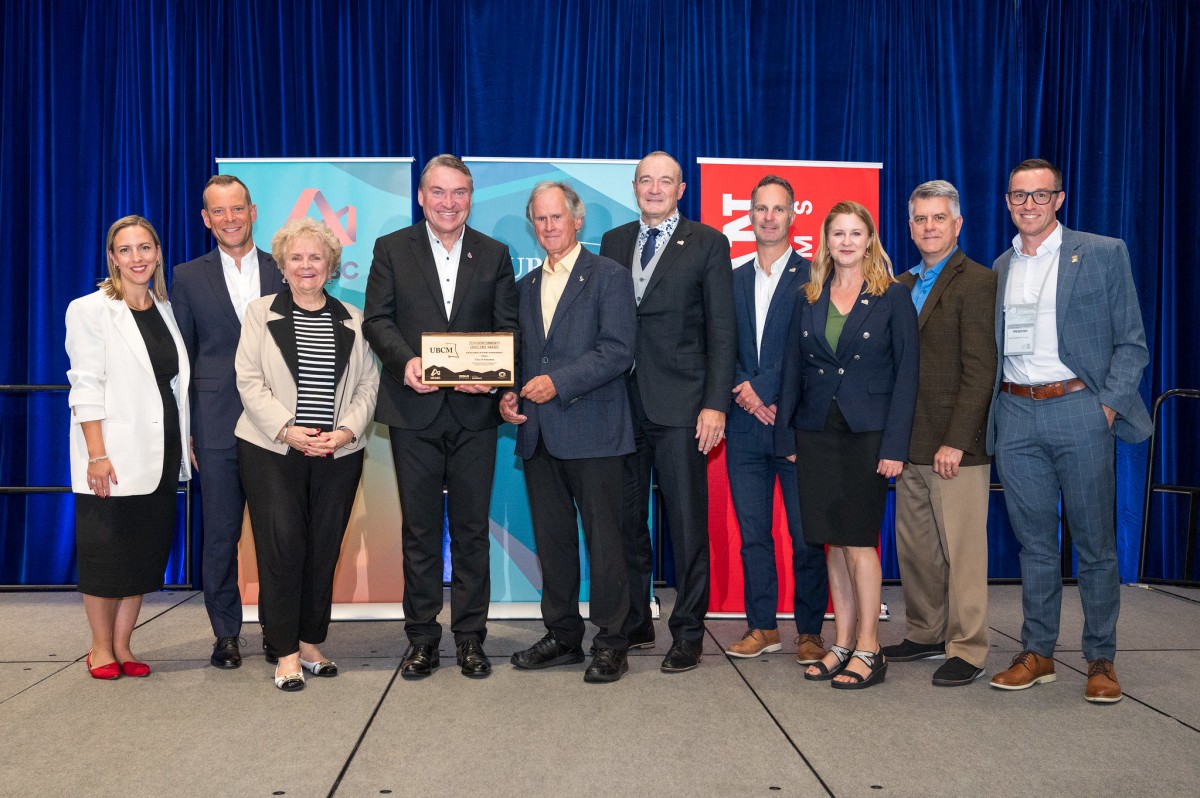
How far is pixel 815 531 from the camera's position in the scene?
10.9 ft

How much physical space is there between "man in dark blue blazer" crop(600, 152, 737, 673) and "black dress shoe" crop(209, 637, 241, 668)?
4.81 feet

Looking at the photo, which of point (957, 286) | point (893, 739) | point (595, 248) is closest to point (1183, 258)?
point (957, 286)

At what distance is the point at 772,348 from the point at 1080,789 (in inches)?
71.4

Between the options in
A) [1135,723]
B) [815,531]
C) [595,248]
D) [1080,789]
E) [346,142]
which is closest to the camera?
[1080,789]

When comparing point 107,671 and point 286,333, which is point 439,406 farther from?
point 107,671

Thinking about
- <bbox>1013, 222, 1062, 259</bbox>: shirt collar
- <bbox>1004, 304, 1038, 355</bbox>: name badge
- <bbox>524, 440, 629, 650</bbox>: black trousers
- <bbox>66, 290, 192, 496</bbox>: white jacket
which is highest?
<bbox>1013, 222, 1062, 259</bbox>: shirt collar

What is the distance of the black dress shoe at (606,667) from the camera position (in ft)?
10.9

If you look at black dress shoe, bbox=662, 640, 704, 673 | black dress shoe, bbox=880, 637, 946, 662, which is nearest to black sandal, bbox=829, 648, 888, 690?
black dress shoe, bbox=880, 637, 946, 662

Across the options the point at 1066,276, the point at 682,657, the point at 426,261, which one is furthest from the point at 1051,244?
the point at 426,261

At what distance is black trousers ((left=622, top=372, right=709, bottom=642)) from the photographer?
3467 mm

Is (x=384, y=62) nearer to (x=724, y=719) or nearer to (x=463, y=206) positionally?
(x=463, y=206)

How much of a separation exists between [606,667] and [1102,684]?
1646 millimetres

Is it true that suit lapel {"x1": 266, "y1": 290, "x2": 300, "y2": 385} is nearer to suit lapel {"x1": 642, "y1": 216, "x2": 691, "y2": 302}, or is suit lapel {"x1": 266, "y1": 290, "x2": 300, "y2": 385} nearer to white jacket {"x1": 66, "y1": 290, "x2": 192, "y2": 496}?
white jacket {"x1": 66, "y1": 290, "x2": 192, "y2": 496}

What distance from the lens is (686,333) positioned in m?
3.48
